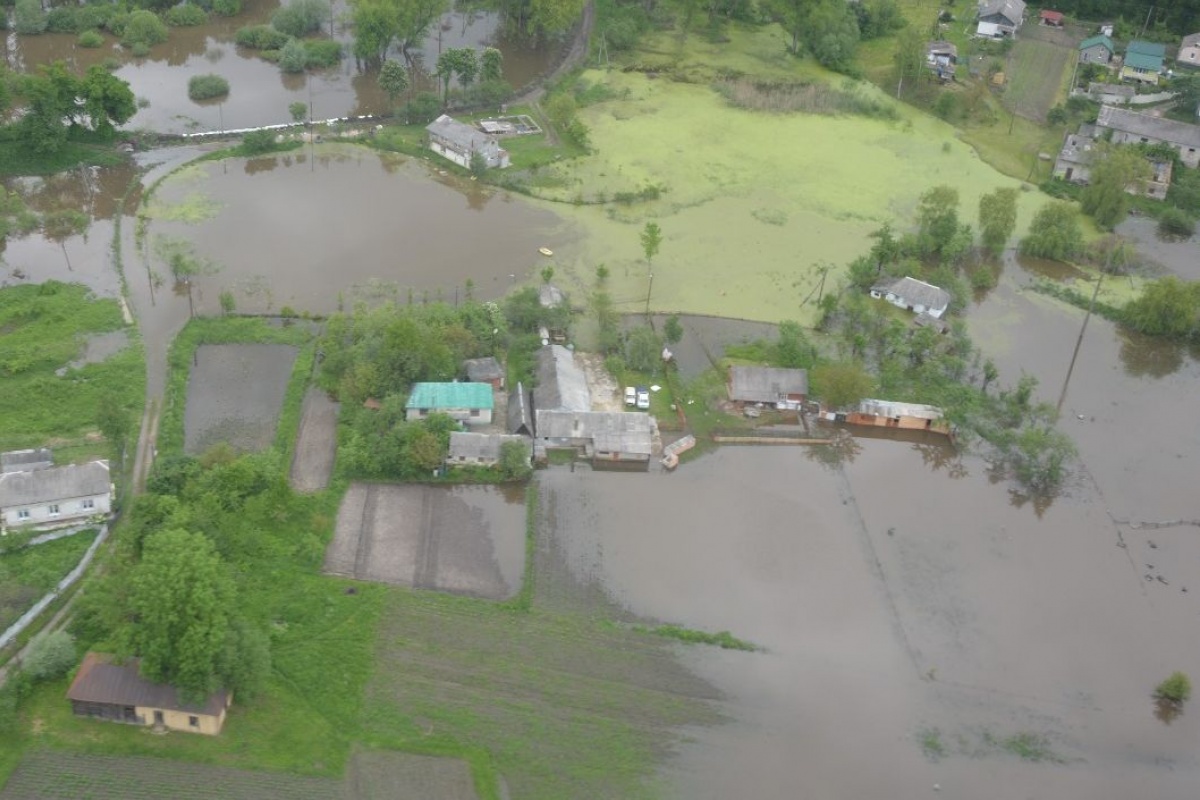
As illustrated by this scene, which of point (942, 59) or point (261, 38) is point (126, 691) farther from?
point (942, 59)

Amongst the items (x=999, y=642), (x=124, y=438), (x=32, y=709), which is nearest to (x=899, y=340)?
(x=999, y=642)

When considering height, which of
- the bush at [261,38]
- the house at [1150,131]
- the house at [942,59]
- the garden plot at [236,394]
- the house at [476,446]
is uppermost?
the house at [942,59]

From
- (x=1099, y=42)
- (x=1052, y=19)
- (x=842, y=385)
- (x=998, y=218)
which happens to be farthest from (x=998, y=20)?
(x=842, y=385)

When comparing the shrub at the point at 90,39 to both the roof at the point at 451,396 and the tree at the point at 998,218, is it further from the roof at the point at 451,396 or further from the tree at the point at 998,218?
the tree at the point at 998,218

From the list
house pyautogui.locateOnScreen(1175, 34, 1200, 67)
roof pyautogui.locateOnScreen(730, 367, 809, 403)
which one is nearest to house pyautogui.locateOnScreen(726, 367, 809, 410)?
roof pyautogui.locateOnScreen(730, 367, 809, 403)

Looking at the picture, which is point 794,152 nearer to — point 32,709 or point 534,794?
point 534,794

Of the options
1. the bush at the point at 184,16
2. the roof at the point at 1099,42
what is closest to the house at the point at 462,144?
the bush at the point at 184,16
